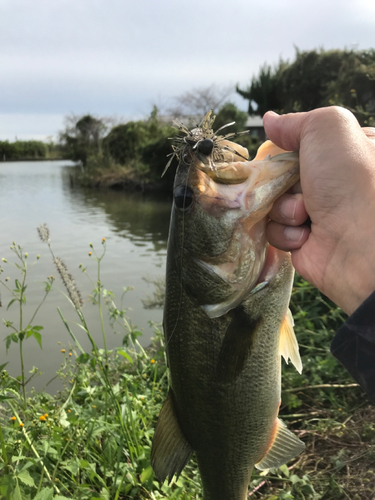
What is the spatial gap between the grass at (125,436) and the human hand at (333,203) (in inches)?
49.6

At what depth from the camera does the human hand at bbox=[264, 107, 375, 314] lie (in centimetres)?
140

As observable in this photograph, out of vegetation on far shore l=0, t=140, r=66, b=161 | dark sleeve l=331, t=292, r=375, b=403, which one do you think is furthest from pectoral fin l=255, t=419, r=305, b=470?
vegetation on far shore l=0, t=140, r=66, b=161

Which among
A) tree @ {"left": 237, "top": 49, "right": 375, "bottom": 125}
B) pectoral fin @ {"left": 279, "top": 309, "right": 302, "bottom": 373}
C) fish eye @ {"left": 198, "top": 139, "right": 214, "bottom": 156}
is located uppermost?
tree @ {"left": 237, "top": 49, "right": 375, "bottom": 125}

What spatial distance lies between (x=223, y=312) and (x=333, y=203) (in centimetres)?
62

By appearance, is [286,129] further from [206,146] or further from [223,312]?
[223,312]

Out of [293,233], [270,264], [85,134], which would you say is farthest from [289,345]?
[85,134]

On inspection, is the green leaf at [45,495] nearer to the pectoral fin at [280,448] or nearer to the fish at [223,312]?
the fish at [223,312]

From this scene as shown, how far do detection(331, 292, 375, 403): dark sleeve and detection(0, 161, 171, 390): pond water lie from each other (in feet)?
8.31

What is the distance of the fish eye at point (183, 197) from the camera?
156 cm

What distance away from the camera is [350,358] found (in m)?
1.36

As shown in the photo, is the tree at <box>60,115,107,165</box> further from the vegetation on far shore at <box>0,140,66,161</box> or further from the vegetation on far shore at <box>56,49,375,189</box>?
the vegetation on far shore at <box>0,140,66,161</box>

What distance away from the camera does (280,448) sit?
1.83m

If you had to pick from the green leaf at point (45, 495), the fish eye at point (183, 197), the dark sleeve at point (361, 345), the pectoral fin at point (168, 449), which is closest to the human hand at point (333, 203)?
the dark sleeve at point (361, 345)

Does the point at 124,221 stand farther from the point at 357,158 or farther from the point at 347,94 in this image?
the point at 357,158
